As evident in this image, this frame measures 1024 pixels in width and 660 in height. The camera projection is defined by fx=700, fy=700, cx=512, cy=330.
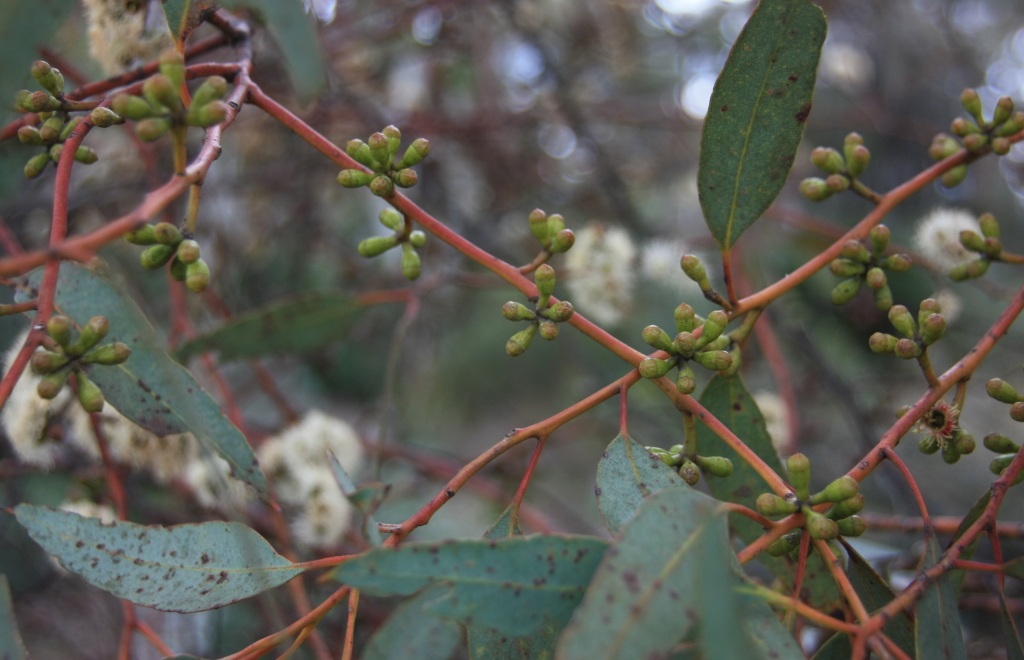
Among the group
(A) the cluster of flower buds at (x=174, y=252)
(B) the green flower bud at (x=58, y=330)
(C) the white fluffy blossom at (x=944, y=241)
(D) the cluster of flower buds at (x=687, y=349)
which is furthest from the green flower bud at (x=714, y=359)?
(C) the white fluffy blossom at (x=944, y=241)

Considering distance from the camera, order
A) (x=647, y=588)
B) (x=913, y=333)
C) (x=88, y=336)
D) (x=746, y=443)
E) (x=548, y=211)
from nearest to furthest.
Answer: (x=647, y=588) → (x=88, y=336) → (x=913, y=333) → (x=746, y=443) → (x=548, y=211)

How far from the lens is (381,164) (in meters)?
0.66

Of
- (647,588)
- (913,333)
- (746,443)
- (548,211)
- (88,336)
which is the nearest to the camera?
(647,588)

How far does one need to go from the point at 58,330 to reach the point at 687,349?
52 centimetres

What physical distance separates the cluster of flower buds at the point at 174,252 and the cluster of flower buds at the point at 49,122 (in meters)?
0.15

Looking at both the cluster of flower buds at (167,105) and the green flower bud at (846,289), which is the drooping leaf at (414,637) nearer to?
the cluster of flower buds at (167,105)

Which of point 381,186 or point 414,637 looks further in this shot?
point 381,186

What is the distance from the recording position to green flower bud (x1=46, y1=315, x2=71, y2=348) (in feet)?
1.79

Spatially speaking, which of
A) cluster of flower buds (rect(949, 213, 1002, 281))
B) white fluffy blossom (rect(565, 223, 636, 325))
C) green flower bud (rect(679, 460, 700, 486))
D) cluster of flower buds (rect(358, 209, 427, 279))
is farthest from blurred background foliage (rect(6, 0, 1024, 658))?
green flower bud (rect(679, 460, 700, 486))

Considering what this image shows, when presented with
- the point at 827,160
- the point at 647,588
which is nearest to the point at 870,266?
the point at 827,160

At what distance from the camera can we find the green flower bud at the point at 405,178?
651 millimetres

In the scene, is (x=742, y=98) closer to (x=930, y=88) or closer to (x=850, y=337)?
(x=850, y=337)

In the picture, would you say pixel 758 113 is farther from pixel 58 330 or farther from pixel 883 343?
pixel 58 330

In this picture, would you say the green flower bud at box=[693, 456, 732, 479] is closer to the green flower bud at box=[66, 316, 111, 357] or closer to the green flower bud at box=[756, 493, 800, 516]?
the green flower bud at box=[756, 493, 800, 516]
